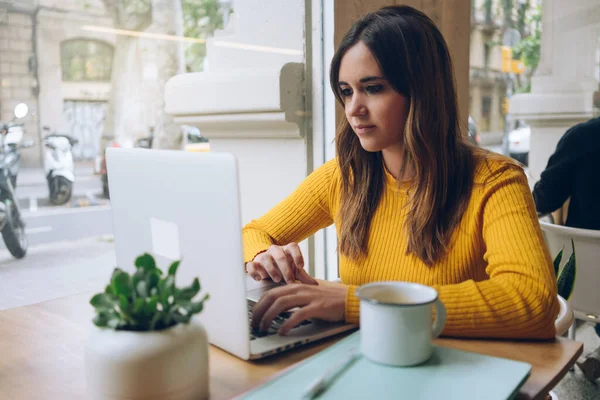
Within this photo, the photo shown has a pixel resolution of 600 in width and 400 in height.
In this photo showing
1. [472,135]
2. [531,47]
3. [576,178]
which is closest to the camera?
[472,135]

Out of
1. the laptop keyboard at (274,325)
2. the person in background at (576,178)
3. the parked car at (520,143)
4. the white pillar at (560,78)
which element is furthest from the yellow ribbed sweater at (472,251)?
the parked car at (520,143)

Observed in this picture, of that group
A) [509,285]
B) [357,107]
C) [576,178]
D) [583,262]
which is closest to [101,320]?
[509,285]

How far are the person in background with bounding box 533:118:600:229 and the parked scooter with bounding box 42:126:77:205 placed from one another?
5.87 ft

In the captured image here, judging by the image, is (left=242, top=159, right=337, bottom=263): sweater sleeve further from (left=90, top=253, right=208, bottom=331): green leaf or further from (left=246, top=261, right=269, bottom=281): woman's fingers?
(left=90, top=253, right=208, bottom=331): green leaf

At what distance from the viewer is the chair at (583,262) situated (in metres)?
1.94

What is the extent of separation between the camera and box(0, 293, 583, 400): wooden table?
75cm

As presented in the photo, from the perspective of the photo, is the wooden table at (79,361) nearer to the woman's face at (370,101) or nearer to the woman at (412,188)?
the woman at (412,188)

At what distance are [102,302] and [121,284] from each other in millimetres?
35

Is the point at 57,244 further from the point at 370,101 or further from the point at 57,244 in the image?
the point at 370,101

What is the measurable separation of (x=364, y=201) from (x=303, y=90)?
65 cm

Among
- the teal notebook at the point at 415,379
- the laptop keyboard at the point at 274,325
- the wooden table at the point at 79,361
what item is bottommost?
the wooden table at the point at 79,361

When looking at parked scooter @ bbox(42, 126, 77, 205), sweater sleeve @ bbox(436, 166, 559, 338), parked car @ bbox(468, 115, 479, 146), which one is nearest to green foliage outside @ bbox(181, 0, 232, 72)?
parked scooter @ bbox(42, 126, 77, 205)

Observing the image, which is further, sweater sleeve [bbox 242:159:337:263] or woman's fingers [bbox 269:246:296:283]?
sweater sleeve [bbox 242:159:337:263]

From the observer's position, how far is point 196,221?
0.76 meters
